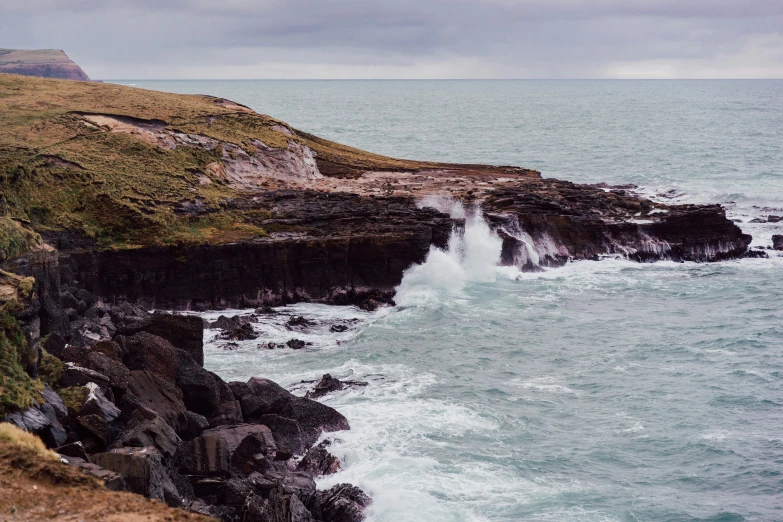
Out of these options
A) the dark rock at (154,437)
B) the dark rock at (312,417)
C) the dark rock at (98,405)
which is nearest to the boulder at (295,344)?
the dark rock at (312,417)

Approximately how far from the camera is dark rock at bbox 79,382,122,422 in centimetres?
2162

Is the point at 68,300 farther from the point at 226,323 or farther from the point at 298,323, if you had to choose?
the point at 298,323

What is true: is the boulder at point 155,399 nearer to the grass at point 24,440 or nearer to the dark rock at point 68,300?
the grass at point 24,440

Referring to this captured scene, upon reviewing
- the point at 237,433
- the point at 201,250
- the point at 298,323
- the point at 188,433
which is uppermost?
the point at 201,250

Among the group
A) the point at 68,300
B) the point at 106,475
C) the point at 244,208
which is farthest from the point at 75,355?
the point at 244,208

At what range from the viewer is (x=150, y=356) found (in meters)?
26.3

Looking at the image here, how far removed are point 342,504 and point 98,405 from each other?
6.57 m

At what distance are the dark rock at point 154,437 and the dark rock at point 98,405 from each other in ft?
3.89

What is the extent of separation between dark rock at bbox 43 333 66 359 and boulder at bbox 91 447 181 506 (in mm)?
7410

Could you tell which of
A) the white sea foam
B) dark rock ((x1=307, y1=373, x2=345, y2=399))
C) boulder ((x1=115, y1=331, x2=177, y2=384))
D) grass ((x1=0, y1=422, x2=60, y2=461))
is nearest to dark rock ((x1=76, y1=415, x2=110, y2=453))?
grass ((x1=0, y1=422, x2=60, y2=461))

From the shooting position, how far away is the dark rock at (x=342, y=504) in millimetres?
21578

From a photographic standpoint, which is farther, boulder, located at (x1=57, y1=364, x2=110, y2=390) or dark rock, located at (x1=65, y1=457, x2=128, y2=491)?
boulder, located at (x1=57, y1=364, x2=110, y2=390)

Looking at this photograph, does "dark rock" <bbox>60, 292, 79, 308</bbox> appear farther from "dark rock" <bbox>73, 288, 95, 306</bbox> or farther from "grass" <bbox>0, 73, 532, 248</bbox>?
"grass" <bbox>0, 73, 532, 248</bbox>

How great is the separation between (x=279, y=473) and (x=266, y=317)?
18.7 metres
